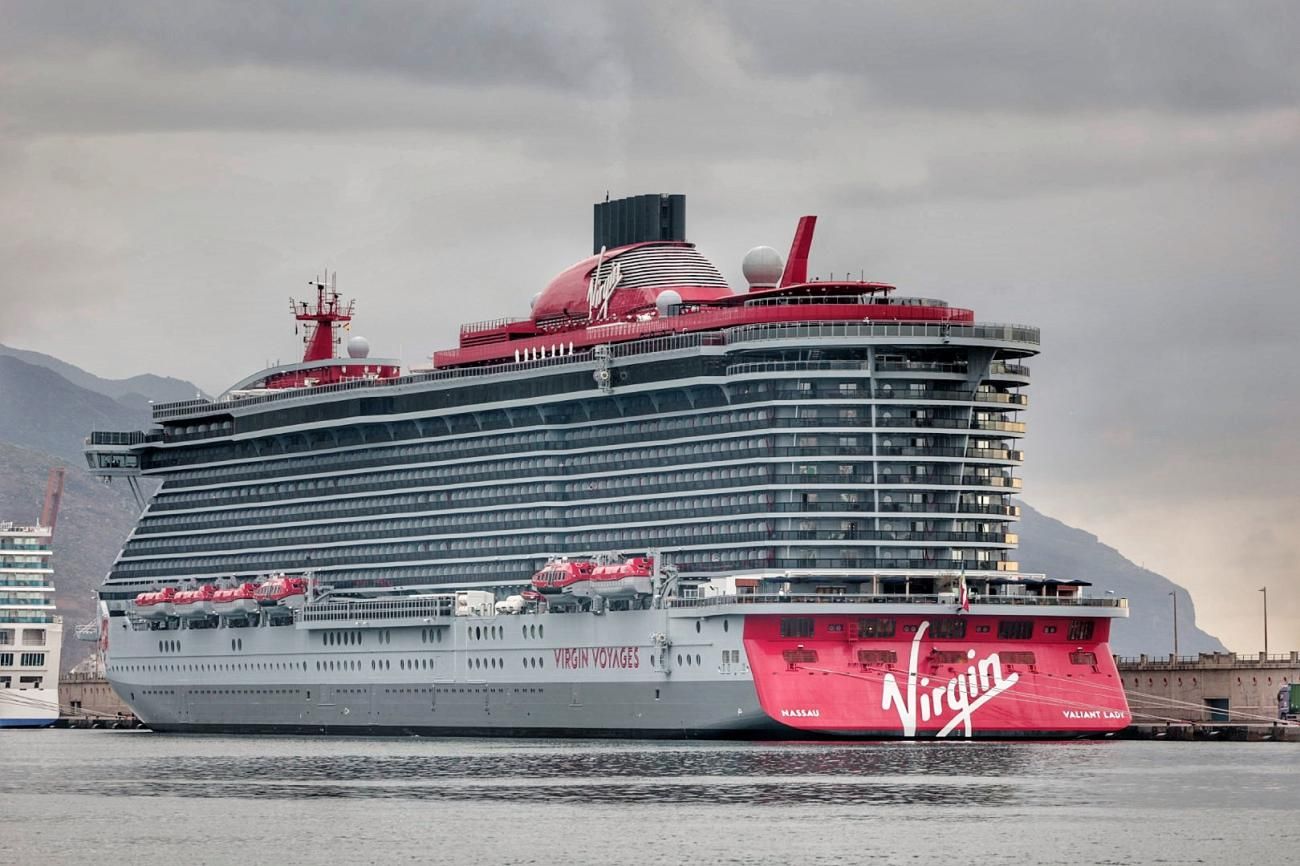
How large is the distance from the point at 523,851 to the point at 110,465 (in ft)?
307

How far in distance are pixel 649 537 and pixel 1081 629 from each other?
65.7 ft

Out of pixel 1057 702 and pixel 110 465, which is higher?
pixel 110 465

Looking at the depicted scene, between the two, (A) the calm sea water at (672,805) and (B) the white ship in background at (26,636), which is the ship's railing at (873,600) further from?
(B) the white ship in background at (26,636)

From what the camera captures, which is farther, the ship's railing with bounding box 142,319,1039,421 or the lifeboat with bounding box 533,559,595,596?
the lifeboat with bounding box 533,559,595,596

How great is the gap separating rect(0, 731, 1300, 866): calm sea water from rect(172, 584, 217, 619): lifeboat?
92.6ft

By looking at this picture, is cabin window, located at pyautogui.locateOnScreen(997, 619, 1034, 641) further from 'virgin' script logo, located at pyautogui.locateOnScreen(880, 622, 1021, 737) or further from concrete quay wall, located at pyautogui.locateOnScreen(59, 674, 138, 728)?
concrete quay wall, located at pyautogui.locateOnScreen(59, 674, 138, 728)

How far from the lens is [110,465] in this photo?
509ft

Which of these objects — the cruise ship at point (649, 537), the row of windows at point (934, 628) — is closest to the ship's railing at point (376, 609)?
the cruise ship at point (649, 537)

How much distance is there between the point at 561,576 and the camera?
116125 millimetres

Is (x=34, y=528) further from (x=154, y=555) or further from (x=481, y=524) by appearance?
(x=481, y=524)

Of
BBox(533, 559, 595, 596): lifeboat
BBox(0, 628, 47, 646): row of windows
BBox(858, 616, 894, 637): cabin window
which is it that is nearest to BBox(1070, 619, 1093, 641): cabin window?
BBox(858, 616, 894, 637): cabin window

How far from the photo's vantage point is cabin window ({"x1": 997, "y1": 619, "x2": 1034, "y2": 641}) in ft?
357

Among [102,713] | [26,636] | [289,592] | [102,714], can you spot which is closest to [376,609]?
[289,592]

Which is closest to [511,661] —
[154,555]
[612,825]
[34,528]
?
[154,555]
